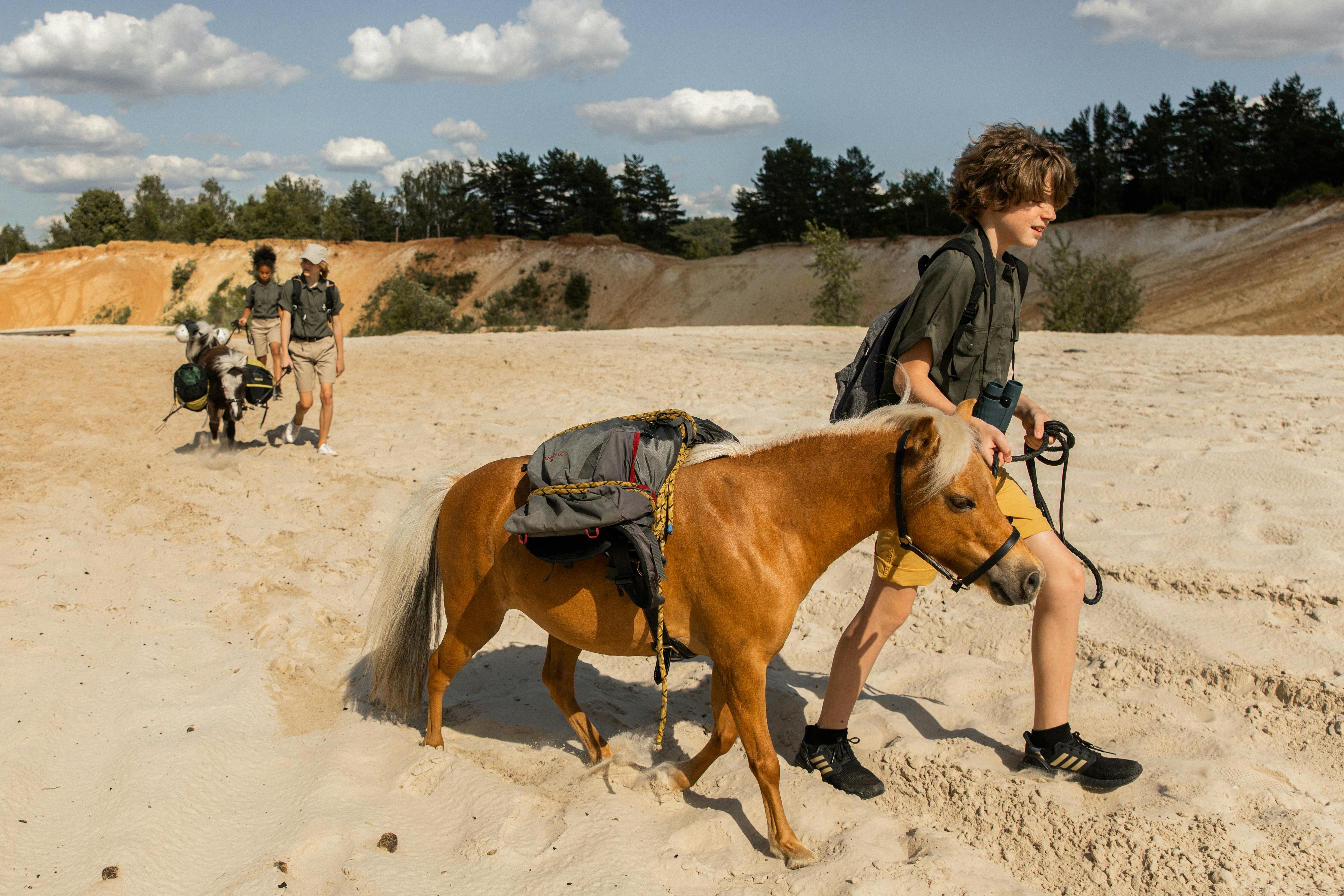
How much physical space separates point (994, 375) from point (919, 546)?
736mm

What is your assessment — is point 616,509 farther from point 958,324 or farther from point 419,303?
point 419,303

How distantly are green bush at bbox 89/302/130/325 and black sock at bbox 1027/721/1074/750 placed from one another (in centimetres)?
4930

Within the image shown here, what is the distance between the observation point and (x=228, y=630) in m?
4.62

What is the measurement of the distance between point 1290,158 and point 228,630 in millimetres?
41800

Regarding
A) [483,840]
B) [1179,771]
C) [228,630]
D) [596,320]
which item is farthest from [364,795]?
[596,320]

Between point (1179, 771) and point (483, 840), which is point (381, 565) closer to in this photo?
point (483, 840)

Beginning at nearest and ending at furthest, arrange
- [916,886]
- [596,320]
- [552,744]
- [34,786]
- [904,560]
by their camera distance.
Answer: [916,886] < [904,560] < [34,786] < [552,744] < [596,320]

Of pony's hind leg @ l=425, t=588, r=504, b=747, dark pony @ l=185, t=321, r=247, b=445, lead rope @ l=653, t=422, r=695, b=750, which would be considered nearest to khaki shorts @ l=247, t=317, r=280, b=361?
dark pony @ l=185, t=321, r=247, b=445

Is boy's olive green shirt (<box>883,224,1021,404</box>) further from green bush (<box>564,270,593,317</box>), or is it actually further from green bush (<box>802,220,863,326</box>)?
green bush (<box>564,270,593,317</box>)

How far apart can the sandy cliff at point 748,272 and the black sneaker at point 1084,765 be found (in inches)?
847

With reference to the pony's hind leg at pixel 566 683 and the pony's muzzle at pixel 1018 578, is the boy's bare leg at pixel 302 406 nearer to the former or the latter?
the pony's hind leg at pixel 566 683

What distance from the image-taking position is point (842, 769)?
3.24 metres

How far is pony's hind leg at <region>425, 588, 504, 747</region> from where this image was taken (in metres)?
3.51

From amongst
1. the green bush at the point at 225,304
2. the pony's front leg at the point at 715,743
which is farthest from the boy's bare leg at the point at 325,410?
the green bush at the point at 225,304
